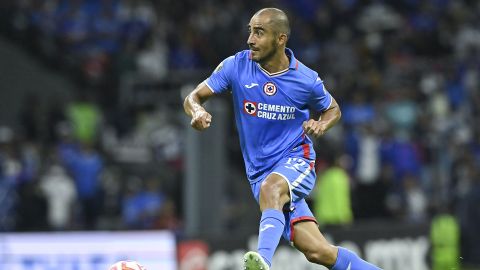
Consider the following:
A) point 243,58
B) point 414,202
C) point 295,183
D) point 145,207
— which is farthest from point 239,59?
point 414,202

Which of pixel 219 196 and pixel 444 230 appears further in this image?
pixel 444 230

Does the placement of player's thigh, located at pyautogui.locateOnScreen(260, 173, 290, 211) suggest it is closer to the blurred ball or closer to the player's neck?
the player's neck

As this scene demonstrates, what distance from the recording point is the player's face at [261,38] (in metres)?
8.21

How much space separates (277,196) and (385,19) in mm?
17476

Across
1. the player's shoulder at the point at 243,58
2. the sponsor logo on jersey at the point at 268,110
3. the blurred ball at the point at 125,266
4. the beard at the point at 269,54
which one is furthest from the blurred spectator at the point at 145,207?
the blurred ball at the point at 125,266

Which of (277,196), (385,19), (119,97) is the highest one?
(385,19)

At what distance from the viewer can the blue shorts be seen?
8.27m

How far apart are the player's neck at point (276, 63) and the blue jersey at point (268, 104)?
32 millimetres

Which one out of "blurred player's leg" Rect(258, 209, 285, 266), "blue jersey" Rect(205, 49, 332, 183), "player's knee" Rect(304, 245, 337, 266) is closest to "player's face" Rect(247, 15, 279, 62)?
"blue jersey" Rect(205, 49, 332, 183)

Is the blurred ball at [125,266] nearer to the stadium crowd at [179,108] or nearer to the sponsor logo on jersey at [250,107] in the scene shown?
the sponsor logo on jersey at [250,107]

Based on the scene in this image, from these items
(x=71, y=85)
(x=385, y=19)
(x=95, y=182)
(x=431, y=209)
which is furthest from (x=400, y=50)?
(x=95, y=182)

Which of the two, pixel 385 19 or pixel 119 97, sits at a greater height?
pixel 385 19

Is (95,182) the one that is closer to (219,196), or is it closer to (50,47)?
(219,196)

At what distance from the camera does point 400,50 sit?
24.0 metres
